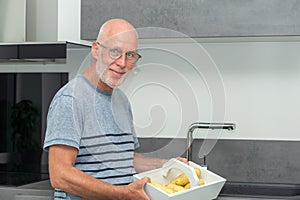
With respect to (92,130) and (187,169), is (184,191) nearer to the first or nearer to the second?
(187,169)

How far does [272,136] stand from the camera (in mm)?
2564

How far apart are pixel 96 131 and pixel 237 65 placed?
1007 millimetres

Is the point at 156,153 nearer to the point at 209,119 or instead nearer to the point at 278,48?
the point at 209,119

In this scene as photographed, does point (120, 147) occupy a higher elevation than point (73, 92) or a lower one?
lower

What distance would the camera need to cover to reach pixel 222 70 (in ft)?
8.55

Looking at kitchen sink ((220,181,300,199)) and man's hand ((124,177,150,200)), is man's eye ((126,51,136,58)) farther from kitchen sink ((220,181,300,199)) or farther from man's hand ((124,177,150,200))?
kitchen sink ((220,181,300,199))

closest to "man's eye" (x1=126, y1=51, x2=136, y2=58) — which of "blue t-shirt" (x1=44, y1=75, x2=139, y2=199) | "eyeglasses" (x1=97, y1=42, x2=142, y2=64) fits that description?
"eyeglasses" (x1=97, y1=42, x2=142, y2=64)

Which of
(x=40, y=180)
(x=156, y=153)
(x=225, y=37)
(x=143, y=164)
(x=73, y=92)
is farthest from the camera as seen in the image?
(x=40, y=180)

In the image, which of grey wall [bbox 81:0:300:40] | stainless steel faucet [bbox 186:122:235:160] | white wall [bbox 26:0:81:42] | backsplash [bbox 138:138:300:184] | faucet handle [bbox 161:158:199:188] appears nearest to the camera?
faucet handle [bbox 161:158:199:188]

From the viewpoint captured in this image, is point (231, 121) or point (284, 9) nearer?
point (284, 9)

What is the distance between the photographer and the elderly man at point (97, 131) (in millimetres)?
1709

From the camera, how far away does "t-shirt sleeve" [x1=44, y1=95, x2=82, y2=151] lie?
5.63 ft

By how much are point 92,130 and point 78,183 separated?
169 millimetres

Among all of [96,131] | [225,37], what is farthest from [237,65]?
[96,131]
